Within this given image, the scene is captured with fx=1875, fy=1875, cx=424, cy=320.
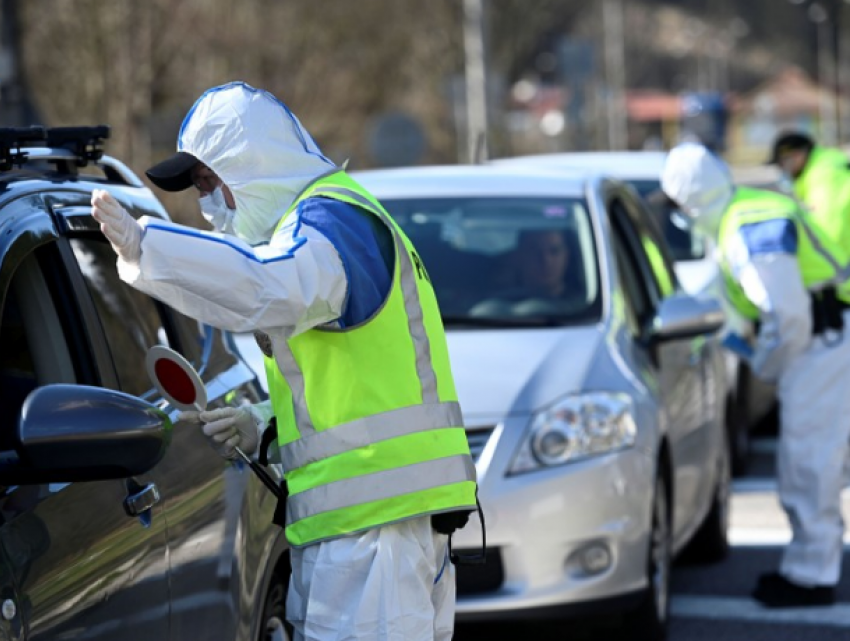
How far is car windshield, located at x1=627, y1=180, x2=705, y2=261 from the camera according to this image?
11477 mm

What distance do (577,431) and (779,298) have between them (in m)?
1.32

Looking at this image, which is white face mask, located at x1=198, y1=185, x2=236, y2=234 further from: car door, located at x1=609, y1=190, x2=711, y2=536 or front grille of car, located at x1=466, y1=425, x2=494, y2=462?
car door, located at x1=609, y1=190, x2=711, y2=536

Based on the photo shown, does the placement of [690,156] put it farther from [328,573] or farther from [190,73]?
[190,73]

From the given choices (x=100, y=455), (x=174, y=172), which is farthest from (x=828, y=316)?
(x=100, y=455)

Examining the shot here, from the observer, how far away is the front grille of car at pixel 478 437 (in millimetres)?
6395

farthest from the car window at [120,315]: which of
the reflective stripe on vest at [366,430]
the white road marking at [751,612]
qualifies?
the white road marking at [751,612]

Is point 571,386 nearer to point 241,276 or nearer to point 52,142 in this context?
point 52,142

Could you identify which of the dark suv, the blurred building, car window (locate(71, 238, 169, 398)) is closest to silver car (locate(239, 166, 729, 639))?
the dark suv

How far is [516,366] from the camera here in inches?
266

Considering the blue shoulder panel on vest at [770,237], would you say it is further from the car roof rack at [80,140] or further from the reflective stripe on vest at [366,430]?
the reflective stripe on vest at [366,430]

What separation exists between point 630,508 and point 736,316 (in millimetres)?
4121

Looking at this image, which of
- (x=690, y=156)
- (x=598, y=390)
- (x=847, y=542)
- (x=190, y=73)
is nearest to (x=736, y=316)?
(x=847, y=542)

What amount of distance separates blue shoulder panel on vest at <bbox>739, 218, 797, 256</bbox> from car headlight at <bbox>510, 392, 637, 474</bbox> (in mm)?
1058

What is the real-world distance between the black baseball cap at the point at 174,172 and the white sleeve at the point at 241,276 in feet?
0.96
